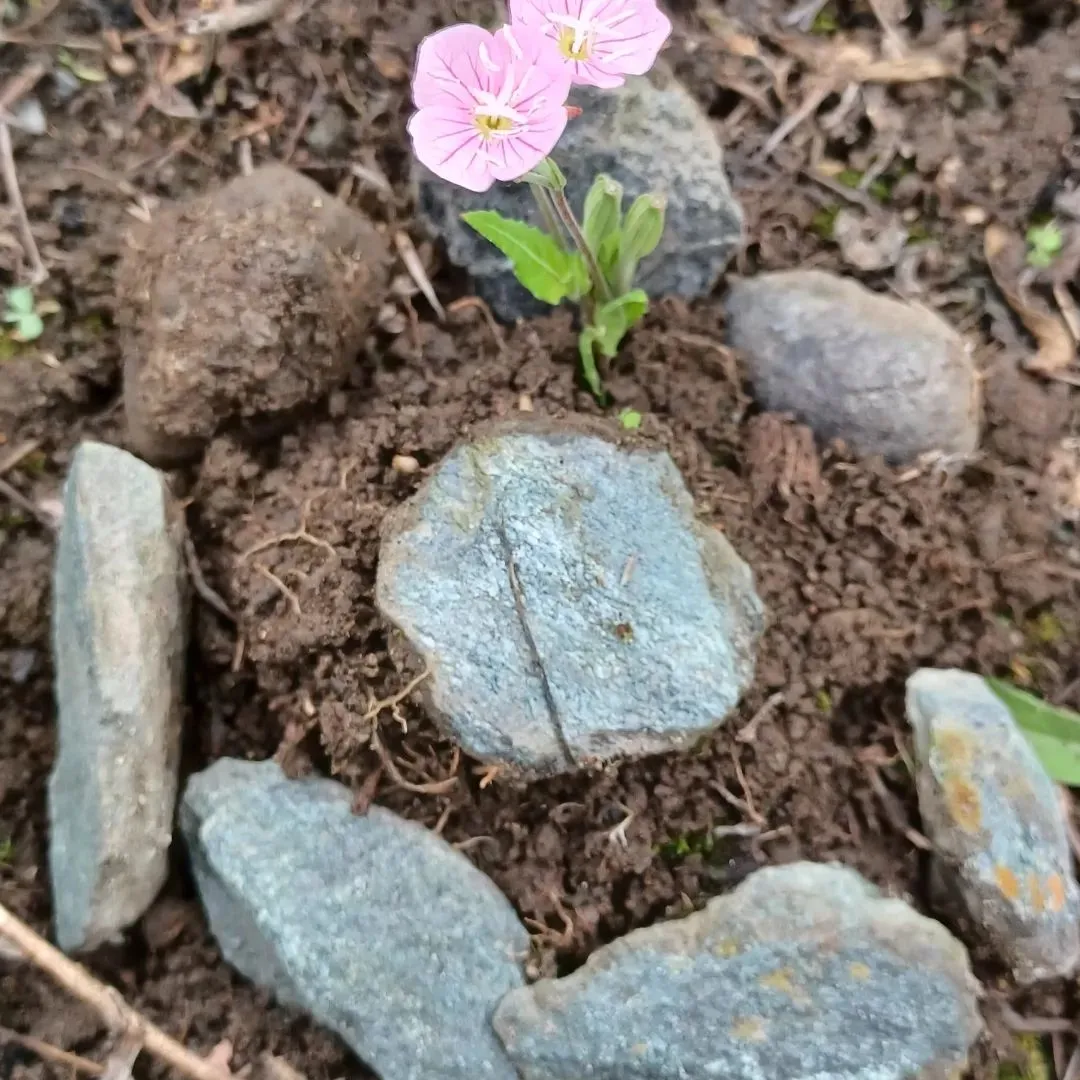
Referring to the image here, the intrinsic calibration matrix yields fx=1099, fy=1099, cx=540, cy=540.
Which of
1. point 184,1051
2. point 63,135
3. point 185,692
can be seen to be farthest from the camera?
point 63,135

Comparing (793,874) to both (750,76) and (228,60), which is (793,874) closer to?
(750,76)

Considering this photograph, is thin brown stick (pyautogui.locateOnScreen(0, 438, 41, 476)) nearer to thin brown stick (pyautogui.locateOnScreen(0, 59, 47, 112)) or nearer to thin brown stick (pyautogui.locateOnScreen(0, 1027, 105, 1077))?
thin brown stick (pyautogui.locateOnScreen(0, 59, 47, 112))

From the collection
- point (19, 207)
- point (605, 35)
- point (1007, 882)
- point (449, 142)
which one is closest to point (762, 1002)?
point (1007, 882)

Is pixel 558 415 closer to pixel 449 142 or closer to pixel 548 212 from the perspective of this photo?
pixel 548 212

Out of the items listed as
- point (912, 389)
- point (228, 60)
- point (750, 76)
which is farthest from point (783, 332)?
point (228, 60)

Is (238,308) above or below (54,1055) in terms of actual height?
above

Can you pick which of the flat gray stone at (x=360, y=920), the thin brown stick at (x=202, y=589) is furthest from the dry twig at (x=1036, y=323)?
the thin brown stick at (x=202, y=589)

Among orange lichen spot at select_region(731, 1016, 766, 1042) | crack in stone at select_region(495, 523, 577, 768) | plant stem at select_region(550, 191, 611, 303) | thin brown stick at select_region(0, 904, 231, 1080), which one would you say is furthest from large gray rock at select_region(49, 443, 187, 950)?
orange lichen spot at select_region(731, 1016, 766, 1042)
